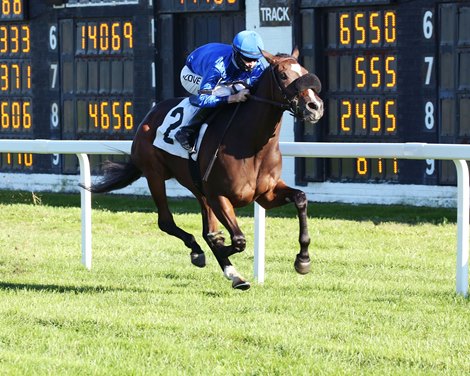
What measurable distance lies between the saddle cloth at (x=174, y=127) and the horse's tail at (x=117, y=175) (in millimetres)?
503

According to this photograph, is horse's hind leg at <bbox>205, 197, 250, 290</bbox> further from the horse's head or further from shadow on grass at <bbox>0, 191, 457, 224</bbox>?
shadow on grass at <bbox>0, 191, 457, 224</bbox>

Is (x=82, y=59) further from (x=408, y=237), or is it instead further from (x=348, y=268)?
(x=348, y=268)

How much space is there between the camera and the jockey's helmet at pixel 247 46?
27.8ft

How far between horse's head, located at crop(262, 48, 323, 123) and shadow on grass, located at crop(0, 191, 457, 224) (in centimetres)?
508

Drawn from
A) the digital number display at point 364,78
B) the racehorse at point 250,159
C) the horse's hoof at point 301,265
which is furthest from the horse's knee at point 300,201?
the digital number display at point 364,78

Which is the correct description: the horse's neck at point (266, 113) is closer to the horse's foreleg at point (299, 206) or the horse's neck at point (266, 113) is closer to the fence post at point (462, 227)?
the horse's foreleg at point (299, 206)

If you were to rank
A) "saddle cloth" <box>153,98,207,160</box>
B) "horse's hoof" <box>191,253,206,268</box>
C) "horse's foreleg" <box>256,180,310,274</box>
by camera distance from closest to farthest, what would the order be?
"horse's foreleg" <box>256,180,310,274</box>
"saddle cloth" <box>153,98,207,160</box>
"horse's hoof" <box>191,253,206,268</box>

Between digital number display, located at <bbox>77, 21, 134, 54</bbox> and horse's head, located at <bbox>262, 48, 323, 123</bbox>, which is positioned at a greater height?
digital number display, located at <bbox>77, 21, 134, 54</bbox>

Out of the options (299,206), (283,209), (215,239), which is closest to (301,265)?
(299,206)

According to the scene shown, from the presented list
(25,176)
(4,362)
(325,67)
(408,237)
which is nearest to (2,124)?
(25,176)

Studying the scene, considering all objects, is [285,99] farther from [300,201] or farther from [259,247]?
[259,247]

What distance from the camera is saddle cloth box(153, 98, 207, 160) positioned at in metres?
8.97

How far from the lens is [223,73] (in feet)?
28.7

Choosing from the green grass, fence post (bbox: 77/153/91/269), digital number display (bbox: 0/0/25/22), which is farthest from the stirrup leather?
digital number display (bbox: 0/0/25/22)
